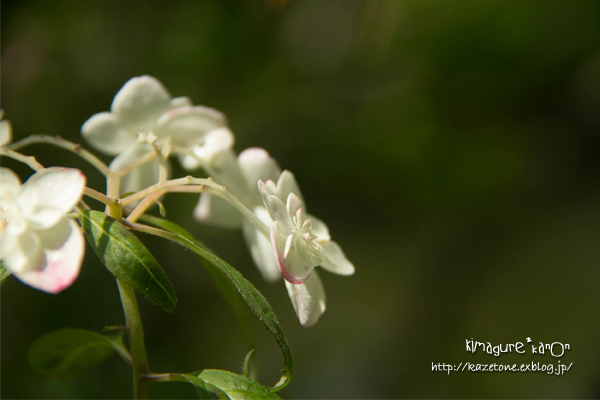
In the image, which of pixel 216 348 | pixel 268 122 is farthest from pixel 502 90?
pixel 216 348

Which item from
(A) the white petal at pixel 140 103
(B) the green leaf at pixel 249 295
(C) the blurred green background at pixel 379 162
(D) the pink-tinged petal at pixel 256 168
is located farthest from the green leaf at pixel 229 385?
(C) the blurred green background at pixel 379 162

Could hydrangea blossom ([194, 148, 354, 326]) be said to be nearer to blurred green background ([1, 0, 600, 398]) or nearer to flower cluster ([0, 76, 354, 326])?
flower cluster ([0, 76, 354, 326])

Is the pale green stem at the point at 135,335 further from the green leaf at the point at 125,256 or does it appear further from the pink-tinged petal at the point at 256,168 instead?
the pink-tinged petal at the point at 256,168

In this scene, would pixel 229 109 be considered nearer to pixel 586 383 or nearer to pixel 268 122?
pixel 268 122

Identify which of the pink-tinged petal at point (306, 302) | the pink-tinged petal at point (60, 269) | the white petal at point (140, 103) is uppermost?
the white petal at point (140, 103)

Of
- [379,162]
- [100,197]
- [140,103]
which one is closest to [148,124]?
[140,103]
